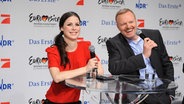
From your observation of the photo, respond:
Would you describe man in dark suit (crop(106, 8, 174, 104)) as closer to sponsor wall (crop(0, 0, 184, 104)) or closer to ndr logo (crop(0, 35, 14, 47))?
sponsor wall (crop(0, 0, 184, 104))

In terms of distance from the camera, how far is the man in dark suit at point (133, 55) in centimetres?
264

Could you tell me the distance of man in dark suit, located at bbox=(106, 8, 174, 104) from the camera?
8.66ft

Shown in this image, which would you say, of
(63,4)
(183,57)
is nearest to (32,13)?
(63,4)

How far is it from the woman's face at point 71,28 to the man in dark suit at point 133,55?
34cm

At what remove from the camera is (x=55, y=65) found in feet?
8.75

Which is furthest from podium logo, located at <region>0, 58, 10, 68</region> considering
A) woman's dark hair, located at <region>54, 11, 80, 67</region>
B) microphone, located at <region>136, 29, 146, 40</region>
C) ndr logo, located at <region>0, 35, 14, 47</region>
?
microphone, located at <region>136, 29, 146, 40</region>

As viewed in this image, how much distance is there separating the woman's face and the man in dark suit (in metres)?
0.34

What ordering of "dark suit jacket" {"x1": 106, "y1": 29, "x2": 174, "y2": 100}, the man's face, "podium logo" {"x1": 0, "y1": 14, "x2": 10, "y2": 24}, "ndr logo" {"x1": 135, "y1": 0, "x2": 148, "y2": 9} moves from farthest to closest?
"ndr logo" {"x1": 135, "y1": 0, "x2": 148, "y2": 9}, "podium logo" {"x1": 0, "y1": 14, "x2": 10, "y2": 24}, the man's face, "dark suit jacket" {"x1": 106, "y1": 29, "x2": 174, "y2": 100}

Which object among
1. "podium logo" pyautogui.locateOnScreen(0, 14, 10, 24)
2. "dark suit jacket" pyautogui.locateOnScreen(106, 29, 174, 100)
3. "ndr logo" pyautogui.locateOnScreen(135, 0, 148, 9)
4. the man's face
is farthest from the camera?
"ndr logo" pyautogui.locateOnScreen(135, 0, 148, 9)

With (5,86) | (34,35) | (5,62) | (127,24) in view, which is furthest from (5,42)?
(127,24)

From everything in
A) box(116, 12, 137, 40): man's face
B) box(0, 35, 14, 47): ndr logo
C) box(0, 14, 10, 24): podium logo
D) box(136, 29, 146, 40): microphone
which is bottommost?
box(0, 35, 14, 47): ndr logo

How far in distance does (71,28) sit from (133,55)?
0.62m

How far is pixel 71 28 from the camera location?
2.76 m

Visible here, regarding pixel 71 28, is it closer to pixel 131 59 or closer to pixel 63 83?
pixel 63 83
